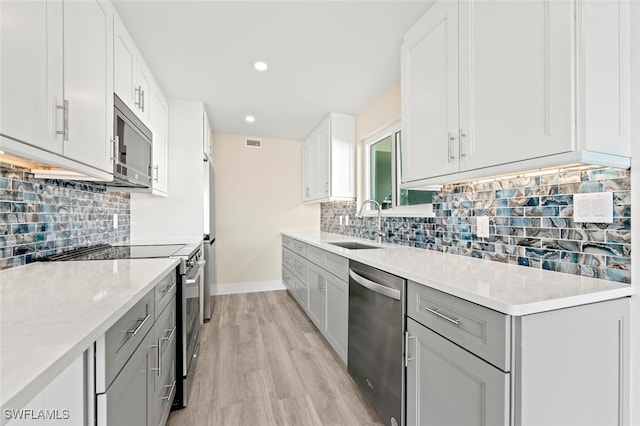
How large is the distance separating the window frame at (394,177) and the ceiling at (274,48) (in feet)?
1.26

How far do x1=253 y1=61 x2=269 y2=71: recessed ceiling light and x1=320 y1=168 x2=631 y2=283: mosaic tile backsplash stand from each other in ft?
5.47

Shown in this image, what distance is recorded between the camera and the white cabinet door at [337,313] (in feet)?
6.74

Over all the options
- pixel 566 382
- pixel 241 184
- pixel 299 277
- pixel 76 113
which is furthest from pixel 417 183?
pixel 241 184

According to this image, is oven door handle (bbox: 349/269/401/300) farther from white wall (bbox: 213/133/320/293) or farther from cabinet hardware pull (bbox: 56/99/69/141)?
white wall (bbox: 213/133/320/293)

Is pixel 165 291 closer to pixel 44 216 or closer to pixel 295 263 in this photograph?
pixel 44 216

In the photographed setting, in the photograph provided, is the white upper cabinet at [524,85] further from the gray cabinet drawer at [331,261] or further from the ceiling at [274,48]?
the gray cabinet drawer at [331,261]


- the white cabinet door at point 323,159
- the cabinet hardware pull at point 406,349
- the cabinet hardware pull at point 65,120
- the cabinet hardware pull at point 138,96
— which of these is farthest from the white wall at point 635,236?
the cabinet hardware pull at point 138,96

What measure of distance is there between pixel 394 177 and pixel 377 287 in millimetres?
1430

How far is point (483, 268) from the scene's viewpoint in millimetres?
1407

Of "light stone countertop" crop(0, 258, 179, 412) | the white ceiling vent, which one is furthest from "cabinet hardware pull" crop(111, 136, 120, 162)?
the white ceiling vent

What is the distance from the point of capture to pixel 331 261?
233cm

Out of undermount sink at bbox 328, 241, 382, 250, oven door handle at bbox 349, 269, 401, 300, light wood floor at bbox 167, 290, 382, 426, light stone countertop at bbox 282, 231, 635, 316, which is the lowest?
light wood floor at bbox 167, 290, 382, 426

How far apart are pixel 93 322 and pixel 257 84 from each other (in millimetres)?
2387

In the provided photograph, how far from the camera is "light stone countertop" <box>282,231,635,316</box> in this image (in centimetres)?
89
